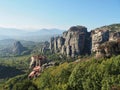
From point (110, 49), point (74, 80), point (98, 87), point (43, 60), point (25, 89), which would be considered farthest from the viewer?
point (43, 60)

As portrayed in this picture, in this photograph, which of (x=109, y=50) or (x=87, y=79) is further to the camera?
(x=109, y=50)

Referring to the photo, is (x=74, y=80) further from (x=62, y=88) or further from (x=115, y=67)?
(x=115, y=67)

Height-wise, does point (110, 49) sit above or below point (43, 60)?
above

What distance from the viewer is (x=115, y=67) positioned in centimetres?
7944

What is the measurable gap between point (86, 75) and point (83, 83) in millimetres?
4081

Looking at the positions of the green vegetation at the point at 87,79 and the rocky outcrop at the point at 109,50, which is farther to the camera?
the rocky outcrop at the point at 109,50

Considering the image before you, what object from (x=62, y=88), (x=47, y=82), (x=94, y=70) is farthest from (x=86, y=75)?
(x=47, y=82)

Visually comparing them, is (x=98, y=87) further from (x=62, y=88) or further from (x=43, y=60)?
(x=43, y=60)

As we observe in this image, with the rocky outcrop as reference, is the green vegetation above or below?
below

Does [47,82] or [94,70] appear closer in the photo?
[94,70]

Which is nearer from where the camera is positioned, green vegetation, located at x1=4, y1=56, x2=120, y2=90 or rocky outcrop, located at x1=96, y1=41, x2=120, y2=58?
green vegetation, located at x1=4, y1=56, x2=120, y2=90

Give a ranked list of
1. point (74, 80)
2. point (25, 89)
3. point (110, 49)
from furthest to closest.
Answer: point (110, 49) < point (25, 89) < point (74, 80)

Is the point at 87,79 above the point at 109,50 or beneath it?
beneath

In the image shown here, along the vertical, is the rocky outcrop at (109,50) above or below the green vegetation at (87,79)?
above
